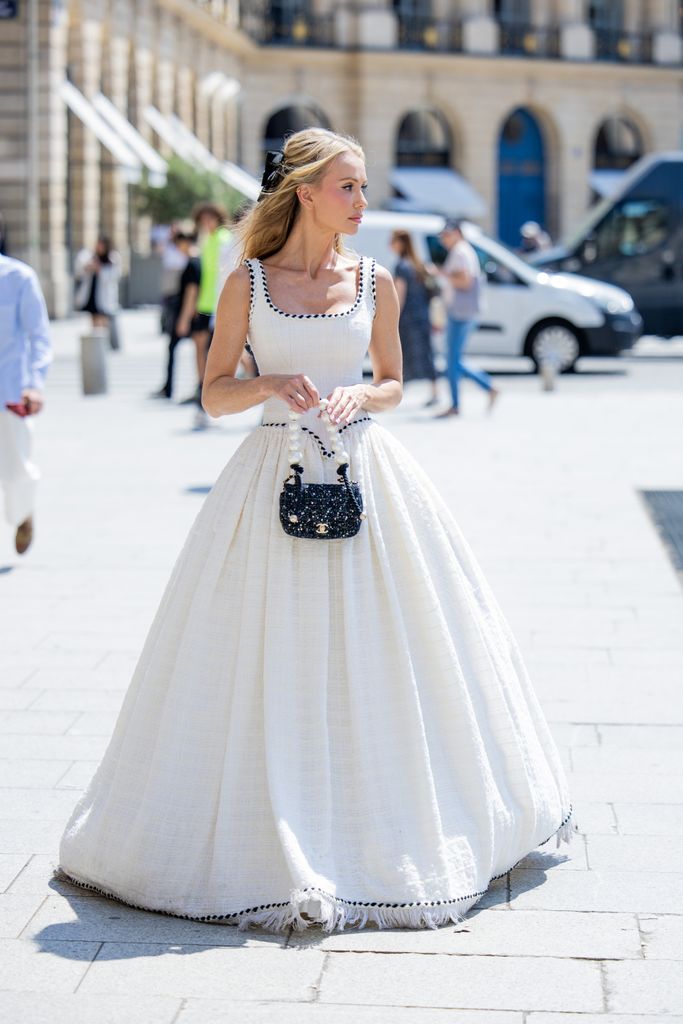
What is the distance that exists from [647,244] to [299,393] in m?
21.1

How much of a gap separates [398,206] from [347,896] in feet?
156

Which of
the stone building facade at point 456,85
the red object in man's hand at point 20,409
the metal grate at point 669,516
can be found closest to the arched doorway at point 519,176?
the stone building facade at point 456,85

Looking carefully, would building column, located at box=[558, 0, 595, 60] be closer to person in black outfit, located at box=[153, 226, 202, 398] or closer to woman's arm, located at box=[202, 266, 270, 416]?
person in black outfit, located at box=[153, 226, 202, 398]

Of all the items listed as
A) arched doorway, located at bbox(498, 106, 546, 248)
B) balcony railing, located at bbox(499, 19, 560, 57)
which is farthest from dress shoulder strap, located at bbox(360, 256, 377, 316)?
balcony railing, located at bbox(499, 19, 560, 57)

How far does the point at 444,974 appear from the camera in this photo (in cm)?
380

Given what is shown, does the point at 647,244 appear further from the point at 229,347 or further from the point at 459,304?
the point at 229,347

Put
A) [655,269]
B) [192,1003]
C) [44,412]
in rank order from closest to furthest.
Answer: [192,1003] → [44,412] → [655,269]

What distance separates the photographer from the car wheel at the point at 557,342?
21703 millimetres

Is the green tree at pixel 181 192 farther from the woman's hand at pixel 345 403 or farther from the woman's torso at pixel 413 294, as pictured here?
the woman's hand at pixel 345 403

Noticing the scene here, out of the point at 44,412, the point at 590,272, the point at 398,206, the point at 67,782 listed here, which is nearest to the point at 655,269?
the point at 590,272

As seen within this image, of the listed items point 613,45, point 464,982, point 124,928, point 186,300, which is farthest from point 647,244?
point 613,45

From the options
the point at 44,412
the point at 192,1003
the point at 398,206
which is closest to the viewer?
the point at 192,1003

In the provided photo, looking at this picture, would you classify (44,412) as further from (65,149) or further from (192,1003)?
(65,149)

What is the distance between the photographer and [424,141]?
54281 millimetres
